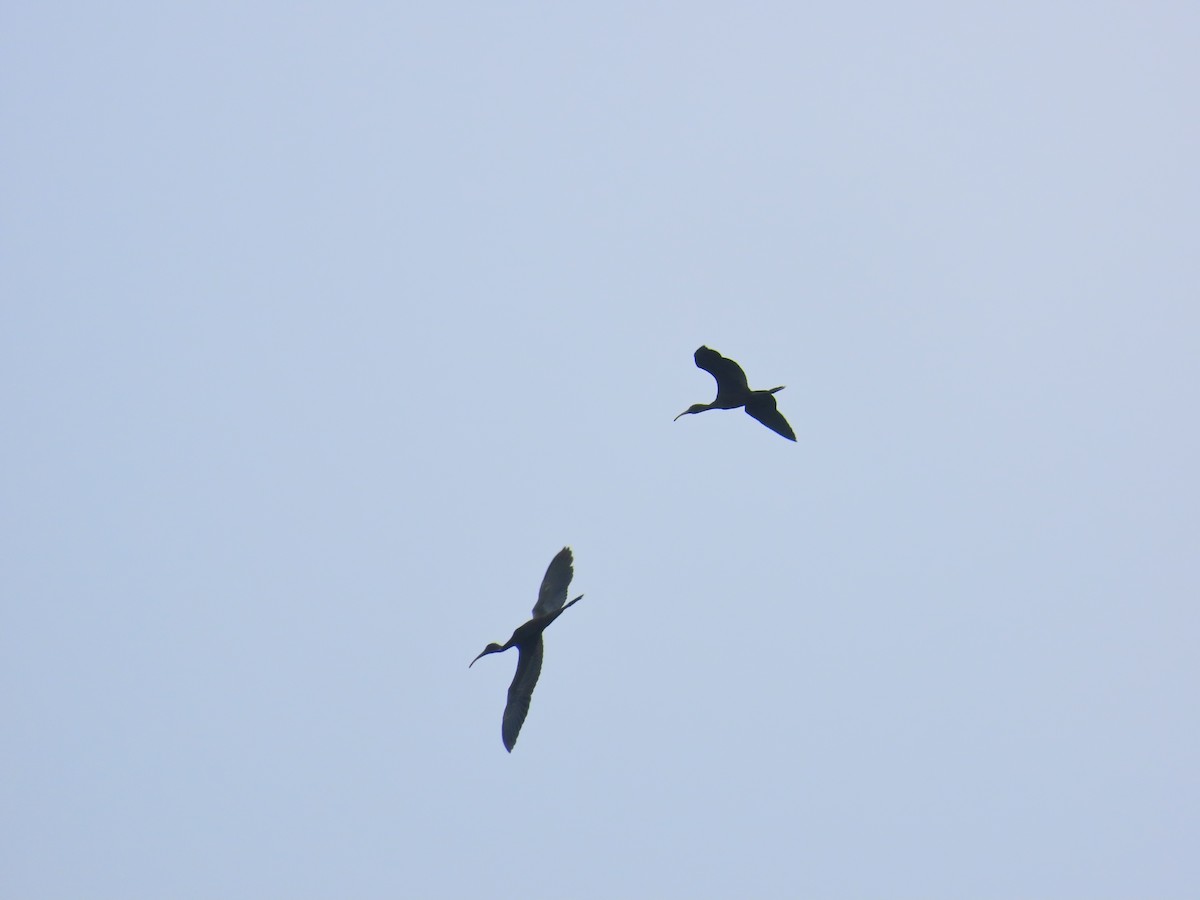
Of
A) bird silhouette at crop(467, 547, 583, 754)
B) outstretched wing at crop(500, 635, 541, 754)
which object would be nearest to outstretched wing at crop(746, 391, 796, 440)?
bird silhouette at crop(467, 547, 583, 754)

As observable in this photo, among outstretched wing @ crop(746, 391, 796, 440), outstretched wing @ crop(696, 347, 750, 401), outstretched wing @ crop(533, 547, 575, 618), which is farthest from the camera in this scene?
outstretched wing @ crop(533, 547, 575, 618)

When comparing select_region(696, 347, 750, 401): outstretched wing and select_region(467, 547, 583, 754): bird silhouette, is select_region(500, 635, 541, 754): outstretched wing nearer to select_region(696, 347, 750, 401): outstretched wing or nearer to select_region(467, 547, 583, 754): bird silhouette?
select_region(467, 547, 583, 754): bird silhouette

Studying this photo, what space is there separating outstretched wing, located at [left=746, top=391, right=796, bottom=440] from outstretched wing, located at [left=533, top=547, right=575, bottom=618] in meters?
5.99

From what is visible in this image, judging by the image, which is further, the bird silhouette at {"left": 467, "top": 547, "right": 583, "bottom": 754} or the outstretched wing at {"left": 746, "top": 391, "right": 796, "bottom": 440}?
the outstretched wing at {"left": 746, "top": 391, "right": 796, "bottom": 440}

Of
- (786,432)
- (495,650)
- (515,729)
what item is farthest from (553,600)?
(786,432)

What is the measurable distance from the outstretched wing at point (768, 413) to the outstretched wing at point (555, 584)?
599 centimetres

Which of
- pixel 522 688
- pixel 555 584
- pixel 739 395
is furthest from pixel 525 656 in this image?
pixel 739 395

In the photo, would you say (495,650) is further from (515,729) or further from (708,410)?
(708,410)

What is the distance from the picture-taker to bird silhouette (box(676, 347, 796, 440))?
32.0m

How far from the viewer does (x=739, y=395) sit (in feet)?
108

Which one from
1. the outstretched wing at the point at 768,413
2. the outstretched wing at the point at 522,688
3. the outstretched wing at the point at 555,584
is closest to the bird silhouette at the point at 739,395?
the outstretched wing at the point at 768,413

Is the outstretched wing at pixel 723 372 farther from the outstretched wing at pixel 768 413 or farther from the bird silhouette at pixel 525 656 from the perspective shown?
the bird silhouette at pixel 525 656

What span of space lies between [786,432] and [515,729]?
8741 mm

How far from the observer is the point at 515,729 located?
1246 inches
